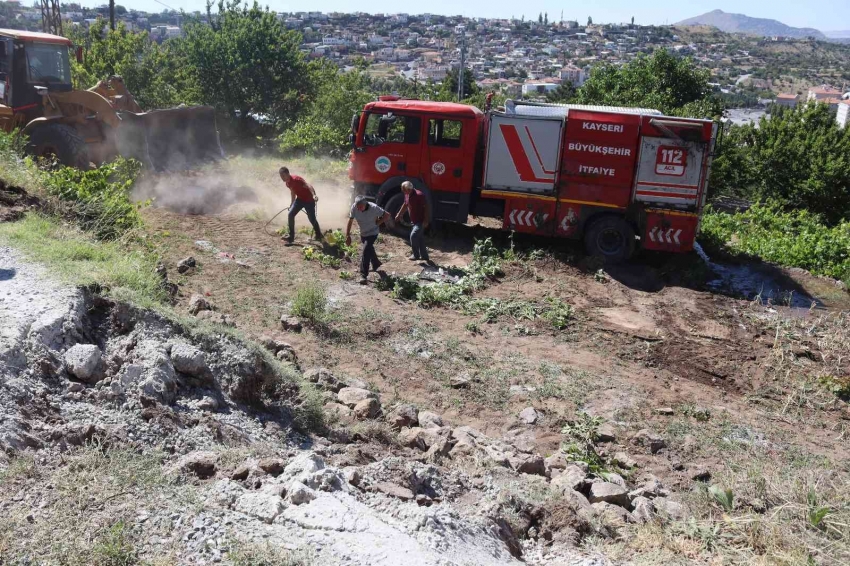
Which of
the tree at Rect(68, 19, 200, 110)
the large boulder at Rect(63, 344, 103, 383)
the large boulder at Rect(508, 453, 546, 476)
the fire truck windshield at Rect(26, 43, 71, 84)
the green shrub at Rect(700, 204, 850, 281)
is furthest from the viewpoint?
the tree at Rect(68, 19, 200, 110)

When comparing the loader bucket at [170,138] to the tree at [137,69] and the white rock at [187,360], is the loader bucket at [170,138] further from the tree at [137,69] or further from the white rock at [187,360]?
the white rock at [187,360]

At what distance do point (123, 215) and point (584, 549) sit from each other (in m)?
7.32

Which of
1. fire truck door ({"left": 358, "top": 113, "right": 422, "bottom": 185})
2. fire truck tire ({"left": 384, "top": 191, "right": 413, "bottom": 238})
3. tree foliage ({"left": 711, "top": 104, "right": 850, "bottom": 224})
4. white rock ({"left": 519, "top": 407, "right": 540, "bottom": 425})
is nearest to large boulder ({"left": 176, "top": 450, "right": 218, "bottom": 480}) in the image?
white rock ({"left": 519, "top": 407, "right": 540, "bottom": 425})

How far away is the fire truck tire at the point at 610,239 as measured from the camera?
481 inches

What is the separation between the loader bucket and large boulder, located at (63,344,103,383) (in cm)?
995

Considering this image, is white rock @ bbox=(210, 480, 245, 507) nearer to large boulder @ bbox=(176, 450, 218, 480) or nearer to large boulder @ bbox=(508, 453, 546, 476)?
large boulder @ bbox=(176, 450, 218, 480)

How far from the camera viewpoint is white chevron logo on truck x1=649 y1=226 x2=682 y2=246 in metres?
12.0

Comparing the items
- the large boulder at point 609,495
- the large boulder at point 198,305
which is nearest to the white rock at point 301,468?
the large boulder at point 609,495

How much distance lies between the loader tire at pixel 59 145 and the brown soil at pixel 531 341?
1.85 metres

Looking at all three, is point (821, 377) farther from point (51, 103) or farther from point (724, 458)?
point (51, 103)

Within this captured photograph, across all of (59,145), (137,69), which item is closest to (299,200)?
(59,145)

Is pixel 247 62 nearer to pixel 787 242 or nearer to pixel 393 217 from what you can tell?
pixel 393 217

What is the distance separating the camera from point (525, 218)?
41.3 feet

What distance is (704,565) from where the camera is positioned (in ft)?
15.4
